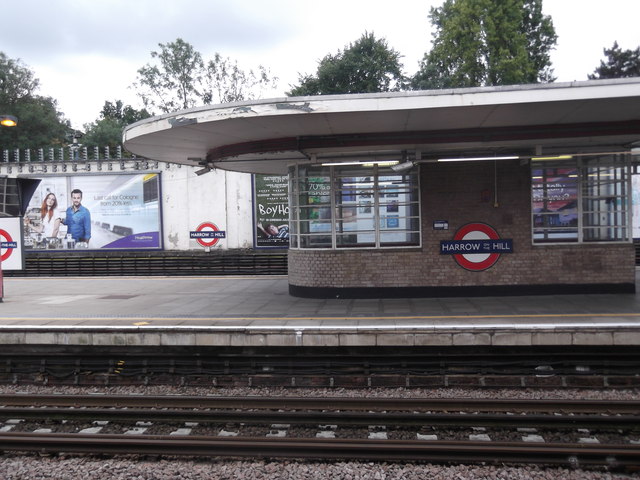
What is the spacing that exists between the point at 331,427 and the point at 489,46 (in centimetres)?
3104

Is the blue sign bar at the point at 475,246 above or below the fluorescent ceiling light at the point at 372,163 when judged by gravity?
below

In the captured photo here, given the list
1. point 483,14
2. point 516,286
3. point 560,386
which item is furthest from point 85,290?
point 483,14

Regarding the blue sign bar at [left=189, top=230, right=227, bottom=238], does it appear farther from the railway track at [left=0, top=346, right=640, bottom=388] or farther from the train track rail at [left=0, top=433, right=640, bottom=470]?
the train track rail at [left=0, top=433, right=640, bottom=470]

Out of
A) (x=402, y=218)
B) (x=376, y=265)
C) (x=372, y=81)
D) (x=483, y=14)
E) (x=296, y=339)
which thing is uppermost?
(x=483, y=14)

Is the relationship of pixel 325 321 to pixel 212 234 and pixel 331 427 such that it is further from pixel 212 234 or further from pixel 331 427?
pixel 212 234

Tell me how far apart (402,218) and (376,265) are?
116 cm

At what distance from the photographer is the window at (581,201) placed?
10.5 metres

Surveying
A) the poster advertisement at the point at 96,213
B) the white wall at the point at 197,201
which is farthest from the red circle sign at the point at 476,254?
the poster advertisement at the point at 96,213

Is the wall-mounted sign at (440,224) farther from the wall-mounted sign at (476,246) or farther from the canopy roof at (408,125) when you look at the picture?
the canopy roof at (408,125)

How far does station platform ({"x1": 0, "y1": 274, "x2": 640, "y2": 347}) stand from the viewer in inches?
299

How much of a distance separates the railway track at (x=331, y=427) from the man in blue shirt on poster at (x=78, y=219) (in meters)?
15.2

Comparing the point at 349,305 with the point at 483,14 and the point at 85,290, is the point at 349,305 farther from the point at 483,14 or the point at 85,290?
the point at 483,14

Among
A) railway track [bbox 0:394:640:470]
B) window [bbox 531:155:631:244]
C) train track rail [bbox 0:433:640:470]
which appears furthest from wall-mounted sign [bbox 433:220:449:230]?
train track rail [bbox 0:433:640:470]

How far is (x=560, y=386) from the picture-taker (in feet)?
24.7
